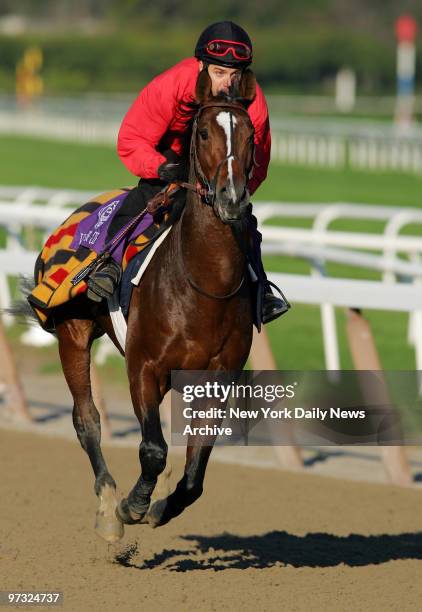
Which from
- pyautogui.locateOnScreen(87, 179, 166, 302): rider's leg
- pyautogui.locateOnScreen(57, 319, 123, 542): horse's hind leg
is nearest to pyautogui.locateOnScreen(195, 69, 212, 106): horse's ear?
pyautogui.locateOnScreen(87, 179, 166, 302): rider's leg

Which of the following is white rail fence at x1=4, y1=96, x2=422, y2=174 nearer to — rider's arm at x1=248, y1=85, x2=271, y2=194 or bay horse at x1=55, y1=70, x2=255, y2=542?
rider's arm at x1=248, y1=85, x2=271, y2=194

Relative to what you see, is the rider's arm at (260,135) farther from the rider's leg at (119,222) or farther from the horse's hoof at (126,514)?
the horse's hoof at (126,514)

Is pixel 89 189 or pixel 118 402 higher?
pixel 118 402

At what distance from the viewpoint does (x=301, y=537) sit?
6.03 m

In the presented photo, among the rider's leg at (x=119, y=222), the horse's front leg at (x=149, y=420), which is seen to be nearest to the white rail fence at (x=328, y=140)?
the rider's leg at (x=119, y=222)

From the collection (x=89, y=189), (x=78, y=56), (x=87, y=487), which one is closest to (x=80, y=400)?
(x=87, y=487)

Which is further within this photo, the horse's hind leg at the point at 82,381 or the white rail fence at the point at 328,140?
the white rail fence at the point at 328,140

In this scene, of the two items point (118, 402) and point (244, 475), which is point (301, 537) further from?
point (118, 402)

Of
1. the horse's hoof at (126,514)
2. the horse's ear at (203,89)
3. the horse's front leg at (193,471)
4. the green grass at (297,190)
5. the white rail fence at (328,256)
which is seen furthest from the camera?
the green grass at (297,190)

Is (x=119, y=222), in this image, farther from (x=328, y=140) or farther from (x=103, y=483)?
(x=328, y=140)

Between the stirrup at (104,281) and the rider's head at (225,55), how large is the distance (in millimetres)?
848

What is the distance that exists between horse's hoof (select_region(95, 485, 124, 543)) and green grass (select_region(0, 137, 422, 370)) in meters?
4.12

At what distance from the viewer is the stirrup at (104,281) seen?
17.7 feet

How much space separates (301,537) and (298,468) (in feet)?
4.33
